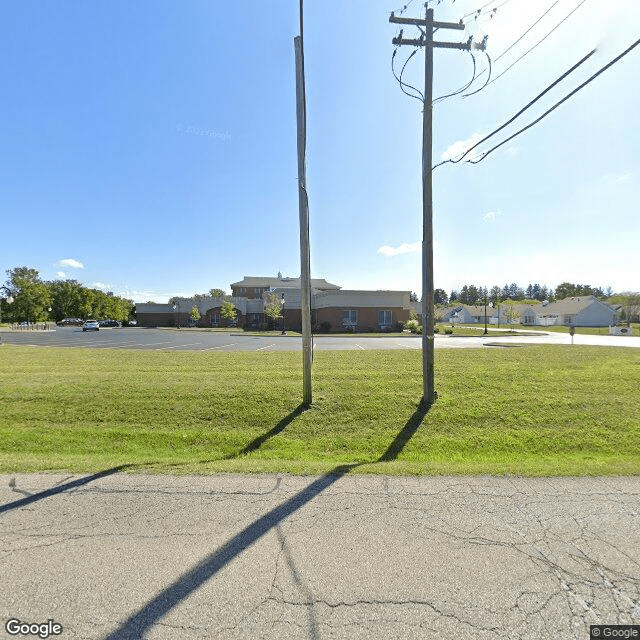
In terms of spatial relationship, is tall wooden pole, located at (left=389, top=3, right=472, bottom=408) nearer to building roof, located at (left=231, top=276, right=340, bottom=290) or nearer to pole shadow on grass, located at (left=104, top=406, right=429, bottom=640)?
pole shadow on grass, located at (left=104, top=406, right=429, bottom=640)

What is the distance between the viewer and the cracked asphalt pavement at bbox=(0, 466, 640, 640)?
6.94 feet

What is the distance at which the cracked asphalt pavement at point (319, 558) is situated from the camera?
6.94 feet

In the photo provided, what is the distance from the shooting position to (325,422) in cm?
661

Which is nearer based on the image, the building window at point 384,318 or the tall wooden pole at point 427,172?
the tall wooden pole at point 427,172

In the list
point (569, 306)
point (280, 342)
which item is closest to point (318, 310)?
point (280, 342)

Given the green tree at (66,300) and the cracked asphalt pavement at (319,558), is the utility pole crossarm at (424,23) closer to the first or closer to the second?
the cracked asphalt pavement at (319,558)

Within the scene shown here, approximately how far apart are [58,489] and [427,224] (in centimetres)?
736

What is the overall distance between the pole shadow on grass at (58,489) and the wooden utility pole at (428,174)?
5686 mm

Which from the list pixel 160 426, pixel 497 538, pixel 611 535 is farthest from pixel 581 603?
pixel 160 426

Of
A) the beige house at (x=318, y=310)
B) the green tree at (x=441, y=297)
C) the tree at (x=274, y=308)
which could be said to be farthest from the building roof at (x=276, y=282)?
the green tree at (x=441, y=297)

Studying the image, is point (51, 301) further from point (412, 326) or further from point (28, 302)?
point (412, 326)

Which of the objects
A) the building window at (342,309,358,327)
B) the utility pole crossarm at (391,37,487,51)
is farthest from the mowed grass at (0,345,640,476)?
the building window at (342,309,358,327)

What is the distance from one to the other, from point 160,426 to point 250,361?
5804mm

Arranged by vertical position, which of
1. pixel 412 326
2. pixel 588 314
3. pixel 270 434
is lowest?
pixel 270 434
